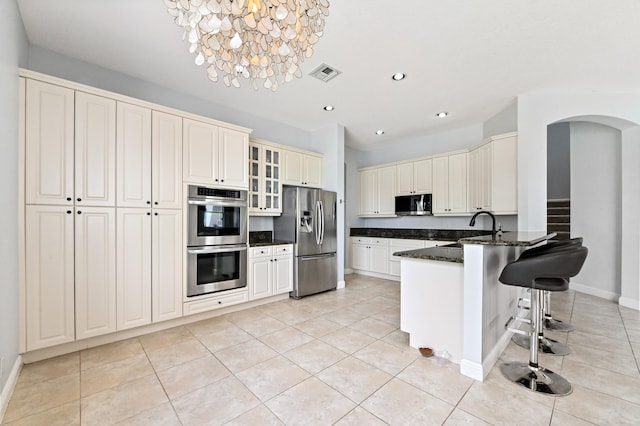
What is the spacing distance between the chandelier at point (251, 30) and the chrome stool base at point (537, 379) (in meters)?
2.66

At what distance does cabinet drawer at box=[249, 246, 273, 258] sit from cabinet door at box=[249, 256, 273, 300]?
52mm

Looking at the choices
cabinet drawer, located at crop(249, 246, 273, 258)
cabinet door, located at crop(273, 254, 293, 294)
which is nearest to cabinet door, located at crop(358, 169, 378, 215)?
cabinet door, located at crop(273, 254, 293, 294)

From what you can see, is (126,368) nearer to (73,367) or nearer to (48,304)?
(73,367)

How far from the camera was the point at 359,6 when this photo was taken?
6.65ft

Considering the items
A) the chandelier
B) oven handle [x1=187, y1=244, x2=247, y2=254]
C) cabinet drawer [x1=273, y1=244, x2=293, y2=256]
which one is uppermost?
the chandelier

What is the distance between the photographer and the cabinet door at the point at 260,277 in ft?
11.8

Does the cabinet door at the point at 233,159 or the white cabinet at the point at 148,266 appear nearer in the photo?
the white cabinet at the point at 148,266

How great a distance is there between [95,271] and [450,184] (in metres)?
4.96

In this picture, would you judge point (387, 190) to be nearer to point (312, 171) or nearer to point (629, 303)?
point (312, 171)

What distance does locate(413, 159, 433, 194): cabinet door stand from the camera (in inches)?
196

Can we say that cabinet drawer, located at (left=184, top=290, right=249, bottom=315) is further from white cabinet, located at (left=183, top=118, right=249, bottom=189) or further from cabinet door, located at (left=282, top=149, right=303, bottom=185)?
cabinet door, located at (left=282, top=149, right=303, bottom=185)

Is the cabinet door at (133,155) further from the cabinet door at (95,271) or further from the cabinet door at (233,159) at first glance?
the cabinet door at (233,159)

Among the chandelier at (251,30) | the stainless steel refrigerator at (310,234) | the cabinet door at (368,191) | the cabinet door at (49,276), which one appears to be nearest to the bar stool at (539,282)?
the chandelier at (251,30)

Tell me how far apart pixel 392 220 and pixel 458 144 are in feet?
6.43
